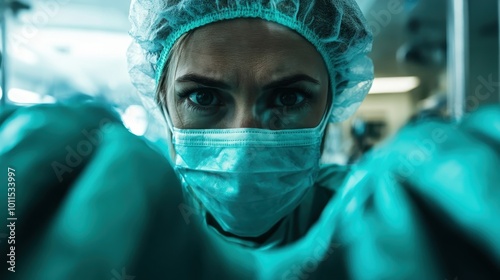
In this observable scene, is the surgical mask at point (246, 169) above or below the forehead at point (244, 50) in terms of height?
below

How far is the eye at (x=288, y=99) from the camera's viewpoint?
2.18ft

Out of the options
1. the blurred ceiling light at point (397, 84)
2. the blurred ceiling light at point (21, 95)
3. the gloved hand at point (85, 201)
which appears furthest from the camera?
the blurred ceiling light at point (397, 84)

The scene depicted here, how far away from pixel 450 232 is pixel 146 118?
663 mm

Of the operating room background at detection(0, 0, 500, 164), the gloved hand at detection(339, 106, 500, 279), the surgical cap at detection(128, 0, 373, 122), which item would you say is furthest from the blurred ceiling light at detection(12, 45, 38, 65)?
the gloved hand at detection(339, 106, 500, 279)

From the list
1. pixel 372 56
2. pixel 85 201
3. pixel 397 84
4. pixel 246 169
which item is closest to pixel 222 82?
pixel 246 169

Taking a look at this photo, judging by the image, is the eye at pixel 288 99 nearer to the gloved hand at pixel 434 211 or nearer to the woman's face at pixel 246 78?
the woman's face at pixel 246 78

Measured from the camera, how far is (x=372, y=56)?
92cm

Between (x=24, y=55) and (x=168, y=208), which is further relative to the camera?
(x=24, y=55)

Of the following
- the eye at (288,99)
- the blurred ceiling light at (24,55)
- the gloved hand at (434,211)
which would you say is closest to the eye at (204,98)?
the eye at (288,99)

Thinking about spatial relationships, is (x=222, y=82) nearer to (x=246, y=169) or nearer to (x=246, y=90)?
(x=246, y=90)

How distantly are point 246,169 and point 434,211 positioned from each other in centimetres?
29

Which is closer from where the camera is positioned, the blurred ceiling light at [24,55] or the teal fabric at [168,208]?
the teal fabric at [168,208]

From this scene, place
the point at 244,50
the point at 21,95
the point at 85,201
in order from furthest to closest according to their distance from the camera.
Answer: the point at 21,95 → the point at 244,50 → the point at 85,201

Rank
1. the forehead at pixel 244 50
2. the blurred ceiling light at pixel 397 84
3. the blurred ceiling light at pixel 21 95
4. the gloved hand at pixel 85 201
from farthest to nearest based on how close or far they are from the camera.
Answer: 1. the blurred ceiling light at pixel 397 84
2. the blurred ceiling light at pixel 21 95
3. the forehead at pixel 244 50
4. the gloved hand at pixel 85 201
